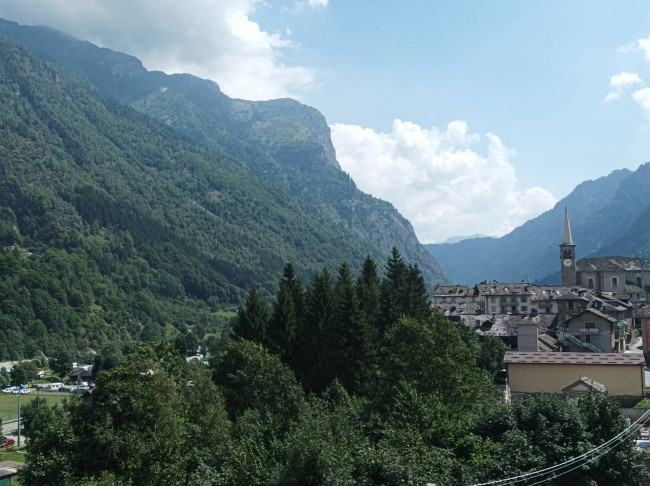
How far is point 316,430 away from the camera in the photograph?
25.6 m

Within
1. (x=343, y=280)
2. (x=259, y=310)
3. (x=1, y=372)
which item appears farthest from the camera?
(x=1, y=372)

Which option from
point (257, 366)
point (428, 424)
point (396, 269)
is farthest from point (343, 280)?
point (428, 424)

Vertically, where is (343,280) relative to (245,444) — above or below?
above

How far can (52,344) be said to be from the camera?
18588cm

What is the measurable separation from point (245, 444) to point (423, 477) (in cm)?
892

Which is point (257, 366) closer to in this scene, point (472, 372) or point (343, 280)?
point (472, 372)

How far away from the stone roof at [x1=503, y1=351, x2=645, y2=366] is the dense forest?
18568 mm

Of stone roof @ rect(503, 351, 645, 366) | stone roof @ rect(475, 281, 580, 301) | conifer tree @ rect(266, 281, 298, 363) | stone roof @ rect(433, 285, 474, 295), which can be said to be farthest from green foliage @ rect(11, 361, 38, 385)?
stone roof @ rect(503, 351, 645, 366)

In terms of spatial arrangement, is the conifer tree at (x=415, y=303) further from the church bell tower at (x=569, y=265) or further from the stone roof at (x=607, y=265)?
the stone roof at (x=607, y=265)

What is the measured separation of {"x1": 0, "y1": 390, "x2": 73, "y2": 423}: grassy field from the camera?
108m

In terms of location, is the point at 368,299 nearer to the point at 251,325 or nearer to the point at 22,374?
the point at 251,325

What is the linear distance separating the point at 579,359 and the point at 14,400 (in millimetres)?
115769

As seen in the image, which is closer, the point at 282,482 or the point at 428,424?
the point at 282,482

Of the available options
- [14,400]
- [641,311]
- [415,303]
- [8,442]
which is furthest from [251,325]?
[14,400]
